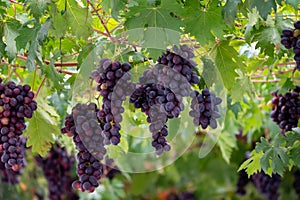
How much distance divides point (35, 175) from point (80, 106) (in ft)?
9.03

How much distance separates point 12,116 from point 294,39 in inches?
35.7

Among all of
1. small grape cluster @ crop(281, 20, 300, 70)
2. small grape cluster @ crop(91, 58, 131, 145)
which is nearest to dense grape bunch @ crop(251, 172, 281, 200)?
small grape cluster @ crop(281, 20, 300, 70)

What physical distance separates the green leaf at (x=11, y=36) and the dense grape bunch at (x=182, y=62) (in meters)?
0.53

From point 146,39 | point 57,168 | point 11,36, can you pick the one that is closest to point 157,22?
point 146,39

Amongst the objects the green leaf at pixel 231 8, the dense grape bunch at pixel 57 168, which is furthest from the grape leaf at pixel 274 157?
the dense grape bunch at pixel 57 168

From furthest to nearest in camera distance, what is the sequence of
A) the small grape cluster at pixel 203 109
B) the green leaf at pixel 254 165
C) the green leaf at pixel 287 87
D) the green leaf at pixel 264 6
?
the green leaf at pixel 287 87
the green leaf at pixel 254 165
the small grape cluster at pixel 203 109
the green leaf at pixel 264 6

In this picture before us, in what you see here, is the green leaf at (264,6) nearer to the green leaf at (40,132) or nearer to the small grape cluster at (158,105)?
the small grape cluster at (158,105)

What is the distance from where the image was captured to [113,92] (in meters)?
1.81

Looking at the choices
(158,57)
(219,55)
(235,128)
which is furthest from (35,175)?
(158,57)

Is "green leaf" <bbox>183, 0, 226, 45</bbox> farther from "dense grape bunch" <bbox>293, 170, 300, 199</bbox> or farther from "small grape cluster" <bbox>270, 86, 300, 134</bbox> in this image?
"dense grape bunch" <bbox>293, 170, 300, 199</bbox>

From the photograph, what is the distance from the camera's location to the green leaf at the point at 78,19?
202 centimetres

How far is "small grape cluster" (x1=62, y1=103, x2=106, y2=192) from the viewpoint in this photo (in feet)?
6.26

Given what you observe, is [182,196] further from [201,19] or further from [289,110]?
[201,19]

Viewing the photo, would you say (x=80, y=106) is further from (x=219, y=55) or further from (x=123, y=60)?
(x=219, y=55)
